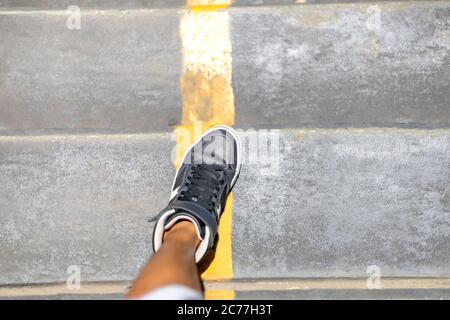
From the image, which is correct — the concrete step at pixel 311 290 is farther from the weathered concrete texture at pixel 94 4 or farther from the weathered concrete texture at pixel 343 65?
the weathered concrete texture at pixel 94 4

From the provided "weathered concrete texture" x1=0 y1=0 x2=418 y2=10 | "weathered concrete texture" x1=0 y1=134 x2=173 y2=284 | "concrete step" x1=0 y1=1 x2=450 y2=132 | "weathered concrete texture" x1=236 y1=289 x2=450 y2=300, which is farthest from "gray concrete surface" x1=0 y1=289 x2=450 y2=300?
"weathered concrete texture" x1=0 y1=0 x2=418 y2=10

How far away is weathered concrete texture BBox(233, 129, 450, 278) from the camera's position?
2.89 metres

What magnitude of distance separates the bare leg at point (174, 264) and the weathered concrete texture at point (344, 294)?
631 mm

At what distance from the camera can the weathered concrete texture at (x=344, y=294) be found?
→ 2.88 meters

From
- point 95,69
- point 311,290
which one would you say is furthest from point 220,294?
point 95,69

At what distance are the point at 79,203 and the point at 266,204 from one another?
45.9 inches

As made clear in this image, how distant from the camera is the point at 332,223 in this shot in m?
2.90

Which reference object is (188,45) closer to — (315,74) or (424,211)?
(315,74)

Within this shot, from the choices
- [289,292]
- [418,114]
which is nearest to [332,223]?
[289,292]

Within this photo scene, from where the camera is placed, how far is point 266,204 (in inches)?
115

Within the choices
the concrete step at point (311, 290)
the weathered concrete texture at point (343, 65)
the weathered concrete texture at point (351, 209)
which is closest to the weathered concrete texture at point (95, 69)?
the weathered concrete texture at point (343, 65)

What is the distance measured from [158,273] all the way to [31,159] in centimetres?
137

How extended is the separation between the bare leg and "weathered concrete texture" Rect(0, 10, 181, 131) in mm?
743

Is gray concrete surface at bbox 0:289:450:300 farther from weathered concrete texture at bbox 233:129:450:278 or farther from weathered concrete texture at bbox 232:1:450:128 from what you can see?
weathered concrete texture at bbox 232:1:450:128
